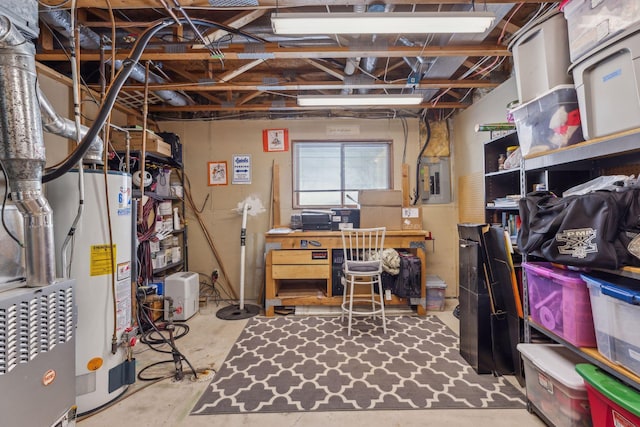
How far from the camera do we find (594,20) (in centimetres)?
119

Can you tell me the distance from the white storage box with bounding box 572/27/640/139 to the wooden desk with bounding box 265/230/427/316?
206 centimetres

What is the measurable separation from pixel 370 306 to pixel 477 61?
2.82m

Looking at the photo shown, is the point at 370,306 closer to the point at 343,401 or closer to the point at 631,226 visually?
the point at 343,401

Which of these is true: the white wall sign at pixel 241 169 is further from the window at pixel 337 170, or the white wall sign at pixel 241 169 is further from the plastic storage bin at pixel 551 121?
the plastic storage bin at pixel 551 121

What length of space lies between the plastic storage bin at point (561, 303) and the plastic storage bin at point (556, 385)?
6.2 inches

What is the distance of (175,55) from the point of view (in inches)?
87.4

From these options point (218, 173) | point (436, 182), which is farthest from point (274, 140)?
point (436, 182)

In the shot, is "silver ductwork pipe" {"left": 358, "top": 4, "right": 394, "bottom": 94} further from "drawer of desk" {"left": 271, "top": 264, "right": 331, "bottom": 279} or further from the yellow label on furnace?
the yellow label on furnace

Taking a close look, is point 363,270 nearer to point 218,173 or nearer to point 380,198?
point 380,198

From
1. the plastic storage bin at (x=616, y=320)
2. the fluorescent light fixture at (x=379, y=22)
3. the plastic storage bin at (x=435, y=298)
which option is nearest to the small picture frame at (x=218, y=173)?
the fluorescent light fixture at (x=379, y=22)

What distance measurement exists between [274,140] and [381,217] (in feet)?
5.89

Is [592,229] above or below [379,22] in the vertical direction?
below

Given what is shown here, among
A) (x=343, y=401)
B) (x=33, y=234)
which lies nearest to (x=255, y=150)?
(x=33, y=234)

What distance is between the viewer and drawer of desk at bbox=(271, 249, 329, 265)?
10.3 ft
